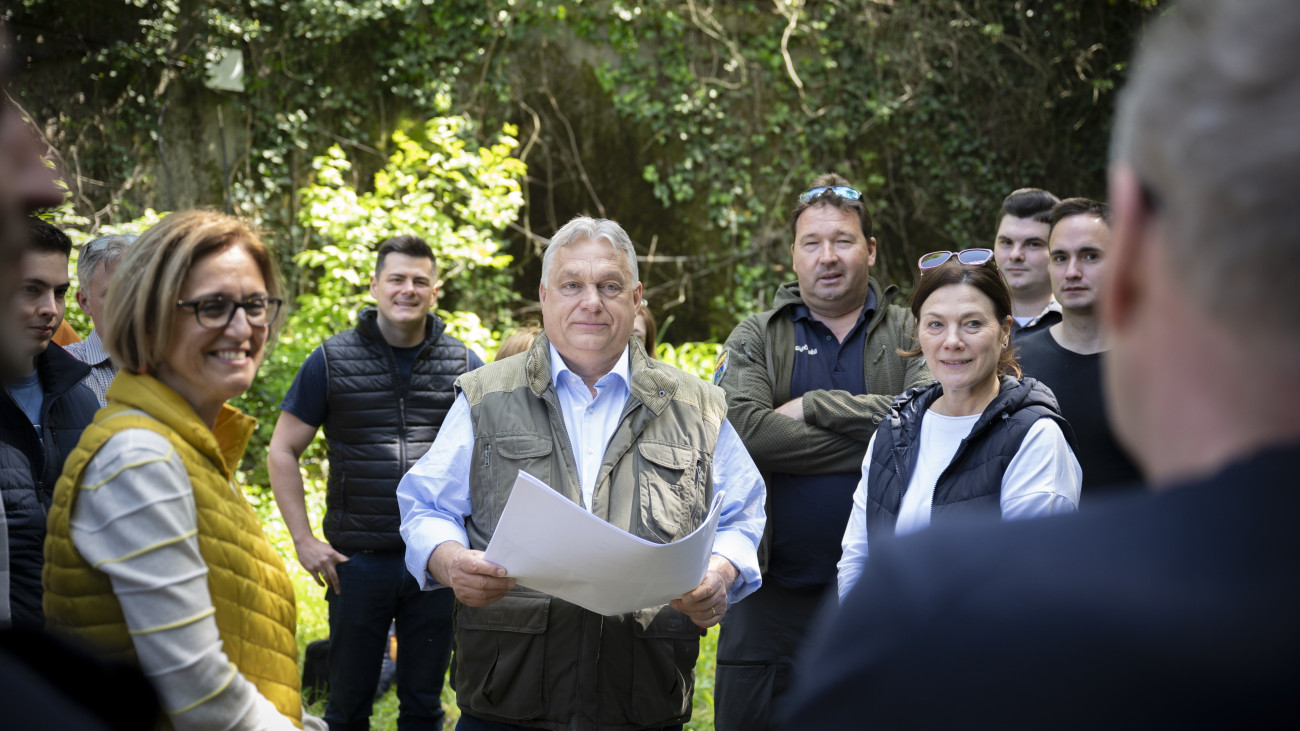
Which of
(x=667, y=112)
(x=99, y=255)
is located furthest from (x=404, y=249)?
(x=667, y=112)

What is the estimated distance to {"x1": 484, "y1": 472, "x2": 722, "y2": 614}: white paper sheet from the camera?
2219 mm

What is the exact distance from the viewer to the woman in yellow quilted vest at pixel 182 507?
152 centimetres

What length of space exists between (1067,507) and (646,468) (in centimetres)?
115

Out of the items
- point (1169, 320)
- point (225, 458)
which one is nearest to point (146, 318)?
point (225, 458)

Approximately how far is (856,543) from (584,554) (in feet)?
3.36

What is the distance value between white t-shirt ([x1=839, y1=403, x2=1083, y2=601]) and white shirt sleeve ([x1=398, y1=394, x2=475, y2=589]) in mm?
1158

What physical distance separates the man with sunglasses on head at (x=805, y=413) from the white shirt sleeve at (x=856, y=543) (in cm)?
39

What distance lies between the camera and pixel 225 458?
1.86 m

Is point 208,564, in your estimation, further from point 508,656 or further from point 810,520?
point 810,520

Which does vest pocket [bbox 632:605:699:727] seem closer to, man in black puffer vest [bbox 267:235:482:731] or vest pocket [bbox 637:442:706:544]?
vest pocket [bbox 637:442:706:544]

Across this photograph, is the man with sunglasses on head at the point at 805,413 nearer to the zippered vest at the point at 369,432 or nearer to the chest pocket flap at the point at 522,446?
the chest pocket flap at the point at 522,446

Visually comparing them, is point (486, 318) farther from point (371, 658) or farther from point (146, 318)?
point (146, 318)

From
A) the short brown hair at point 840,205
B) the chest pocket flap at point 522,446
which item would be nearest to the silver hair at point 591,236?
the chest pocket flap at point 522,446

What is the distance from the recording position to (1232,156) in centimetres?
66
